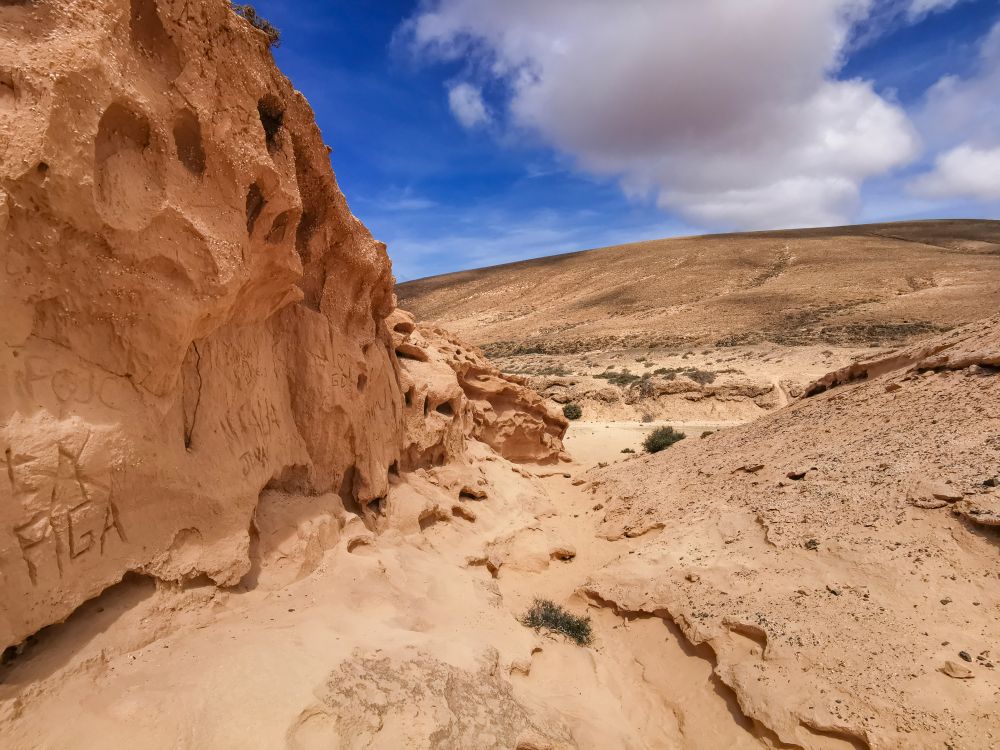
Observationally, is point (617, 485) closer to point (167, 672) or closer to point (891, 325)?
point (167, 672)

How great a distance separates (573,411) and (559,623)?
1658 centimetres

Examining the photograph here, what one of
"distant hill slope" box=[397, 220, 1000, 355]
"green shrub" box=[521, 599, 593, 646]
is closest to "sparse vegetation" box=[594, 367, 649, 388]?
"distant hill slope" box=[397, 220, 1000, 355]

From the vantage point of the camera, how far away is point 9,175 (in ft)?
9.36

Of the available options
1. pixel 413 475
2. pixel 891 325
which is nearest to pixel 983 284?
pixel 891 325

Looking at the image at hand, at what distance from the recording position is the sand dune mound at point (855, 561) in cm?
411

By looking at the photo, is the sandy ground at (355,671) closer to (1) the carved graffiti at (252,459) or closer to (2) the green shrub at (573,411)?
(1) the carved graffiti at (252,459)

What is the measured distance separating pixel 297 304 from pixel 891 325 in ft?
122

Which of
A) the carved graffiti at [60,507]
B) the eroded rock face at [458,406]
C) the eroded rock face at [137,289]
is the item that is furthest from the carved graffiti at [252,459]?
the eroded rock face at [458,406]

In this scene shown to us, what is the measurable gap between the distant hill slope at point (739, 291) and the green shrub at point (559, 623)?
29.3m

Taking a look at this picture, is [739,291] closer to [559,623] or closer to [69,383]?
[559,623]

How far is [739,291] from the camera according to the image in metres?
50.2

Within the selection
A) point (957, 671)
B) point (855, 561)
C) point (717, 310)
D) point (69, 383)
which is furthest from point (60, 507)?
point (717, 310)

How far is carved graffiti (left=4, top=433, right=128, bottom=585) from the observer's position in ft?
9.73

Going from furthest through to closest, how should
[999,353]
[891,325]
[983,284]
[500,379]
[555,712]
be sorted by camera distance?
[983,284] < [891,325] < [500,379] < [999,353] < [555,712]
